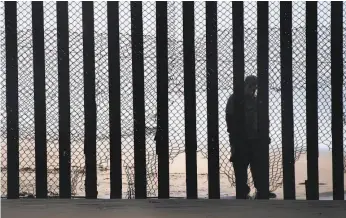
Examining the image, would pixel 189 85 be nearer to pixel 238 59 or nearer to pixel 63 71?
pixel 238 59

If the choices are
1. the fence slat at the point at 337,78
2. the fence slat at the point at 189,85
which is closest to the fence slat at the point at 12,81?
the fence slat at the point at 189,85

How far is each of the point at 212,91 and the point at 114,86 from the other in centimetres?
59

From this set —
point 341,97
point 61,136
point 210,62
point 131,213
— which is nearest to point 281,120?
point 341,97

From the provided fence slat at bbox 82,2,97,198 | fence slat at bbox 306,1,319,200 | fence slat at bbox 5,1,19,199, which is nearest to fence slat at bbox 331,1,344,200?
fence slat at bbox 306,1,319,200

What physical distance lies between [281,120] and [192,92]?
57 cm

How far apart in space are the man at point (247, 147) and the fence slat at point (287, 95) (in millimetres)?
160

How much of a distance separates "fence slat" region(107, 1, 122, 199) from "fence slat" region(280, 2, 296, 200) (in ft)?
3.27

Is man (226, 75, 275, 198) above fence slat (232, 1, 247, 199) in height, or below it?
below

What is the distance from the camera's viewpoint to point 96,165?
9.01 feet

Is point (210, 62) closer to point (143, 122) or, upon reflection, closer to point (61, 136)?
point (143, 122)

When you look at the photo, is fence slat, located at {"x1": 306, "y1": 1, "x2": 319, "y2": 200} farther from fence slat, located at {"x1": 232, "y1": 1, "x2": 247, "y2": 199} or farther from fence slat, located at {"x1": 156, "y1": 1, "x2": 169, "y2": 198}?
fence slat, located at {"x1": 156, "y1": 1, "x2": 169, "y2": 198}

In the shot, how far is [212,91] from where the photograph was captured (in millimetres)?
2676

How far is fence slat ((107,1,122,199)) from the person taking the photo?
2.69 metres

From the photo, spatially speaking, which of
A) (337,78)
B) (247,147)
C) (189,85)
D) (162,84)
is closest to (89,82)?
(162,84)
